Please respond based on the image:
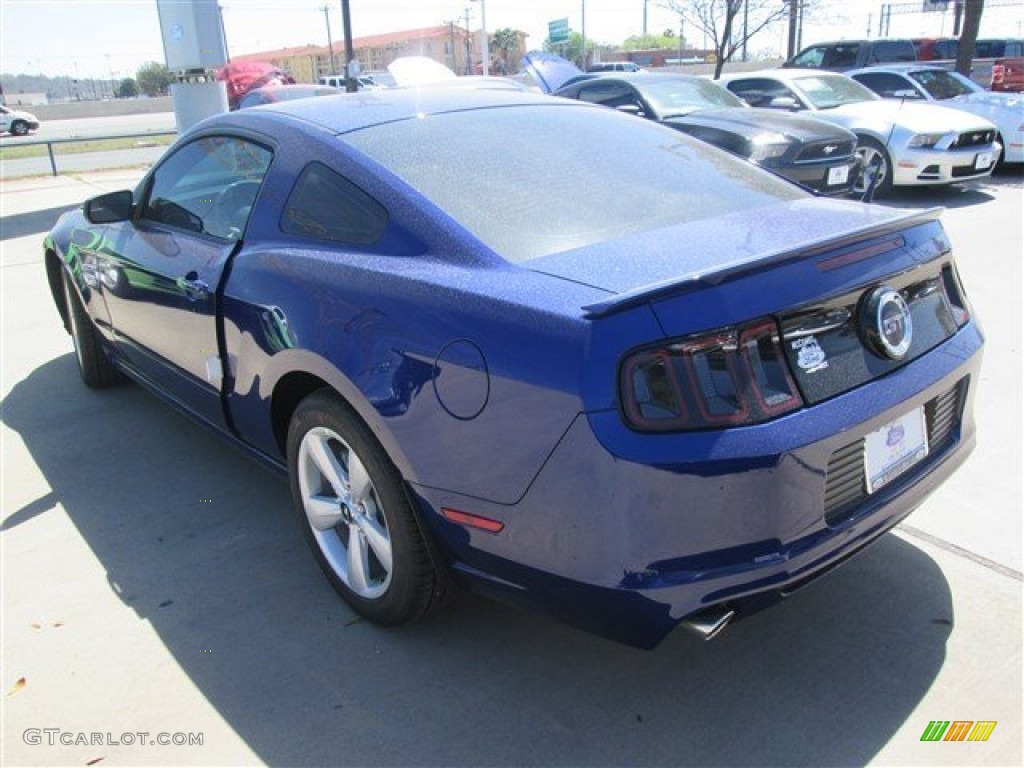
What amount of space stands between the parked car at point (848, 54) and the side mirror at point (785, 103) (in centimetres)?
591

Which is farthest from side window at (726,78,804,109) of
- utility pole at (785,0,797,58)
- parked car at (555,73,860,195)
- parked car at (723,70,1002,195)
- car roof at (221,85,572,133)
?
utility pole at (785,0,797,58)

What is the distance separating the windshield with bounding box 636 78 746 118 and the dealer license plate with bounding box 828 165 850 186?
1.76 metres

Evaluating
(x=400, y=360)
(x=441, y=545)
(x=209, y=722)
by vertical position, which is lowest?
(x=209, y=722)

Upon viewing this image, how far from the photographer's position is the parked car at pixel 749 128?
798cm

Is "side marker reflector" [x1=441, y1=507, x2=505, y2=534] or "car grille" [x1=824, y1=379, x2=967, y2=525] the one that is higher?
"car grille" [x1=824, y1=379, x2=967, y2=525]

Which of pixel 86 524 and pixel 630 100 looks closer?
pixel 86 524

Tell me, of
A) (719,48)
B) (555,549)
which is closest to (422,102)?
(555,549)

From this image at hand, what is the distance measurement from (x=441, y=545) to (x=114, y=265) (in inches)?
95.7

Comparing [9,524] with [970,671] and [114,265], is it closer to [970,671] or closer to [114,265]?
[114,265]

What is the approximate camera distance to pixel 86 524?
3.44 meters

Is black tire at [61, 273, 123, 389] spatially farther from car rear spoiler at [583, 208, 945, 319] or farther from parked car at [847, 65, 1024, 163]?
parked car at [847, 65, 1024, 163]

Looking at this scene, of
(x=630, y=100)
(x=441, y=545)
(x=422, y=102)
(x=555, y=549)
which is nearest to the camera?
(x=555, y=549)

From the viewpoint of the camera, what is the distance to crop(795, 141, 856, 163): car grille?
7993mm

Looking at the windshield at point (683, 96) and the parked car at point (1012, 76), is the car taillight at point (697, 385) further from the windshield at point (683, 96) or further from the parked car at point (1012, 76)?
the parked car at point (1012, 76)
